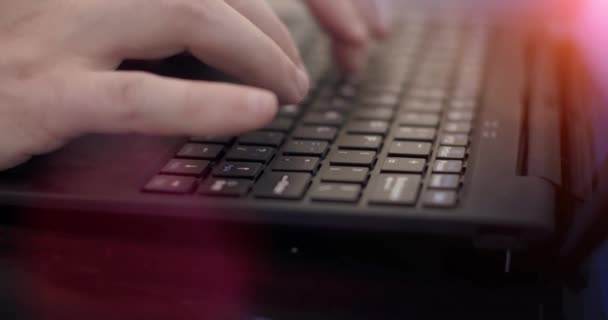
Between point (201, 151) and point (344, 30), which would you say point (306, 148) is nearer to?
point (201, 151)

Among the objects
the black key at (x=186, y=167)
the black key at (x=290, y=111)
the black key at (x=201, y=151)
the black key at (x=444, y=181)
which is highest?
the black key at (x=290, y=111)

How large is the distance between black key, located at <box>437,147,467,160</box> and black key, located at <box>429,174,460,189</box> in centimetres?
3

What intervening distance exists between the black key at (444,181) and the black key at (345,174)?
0.13ft

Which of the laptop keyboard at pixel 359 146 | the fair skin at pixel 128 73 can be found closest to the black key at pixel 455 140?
the laptop keyboard at pixel 359 146

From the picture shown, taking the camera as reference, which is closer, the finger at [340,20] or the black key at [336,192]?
the black key at [336,192]

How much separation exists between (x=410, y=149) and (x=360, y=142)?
4cm

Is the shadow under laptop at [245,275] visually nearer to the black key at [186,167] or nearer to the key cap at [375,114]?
the black key at [186,167]

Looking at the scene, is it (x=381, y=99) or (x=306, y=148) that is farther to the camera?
(x=381, y=99)

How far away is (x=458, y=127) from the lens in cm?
50

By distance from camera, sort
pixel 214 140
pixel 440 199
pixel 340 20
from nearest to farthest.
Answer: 1. pixel 440 199
2. pixel 214 140
3. pixel 340 20

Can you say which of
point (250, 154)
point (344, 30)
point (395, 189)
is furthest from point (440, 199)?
point (344, 30)

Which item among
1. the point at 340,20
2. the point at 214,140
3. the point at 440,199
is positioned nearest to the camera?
the point at 440,199

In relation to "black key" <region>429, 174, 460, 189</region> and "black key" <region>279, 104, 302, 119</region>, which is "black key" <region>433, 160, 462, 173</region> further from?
"black key" <region>279, 104, 302, 119</region>

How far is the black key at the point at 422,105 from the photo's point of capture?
0.54 metres
